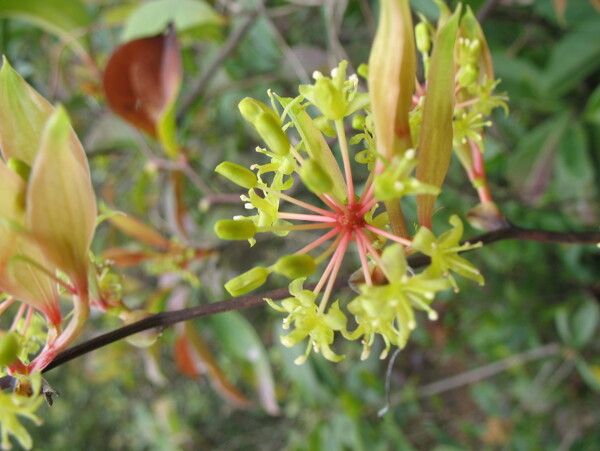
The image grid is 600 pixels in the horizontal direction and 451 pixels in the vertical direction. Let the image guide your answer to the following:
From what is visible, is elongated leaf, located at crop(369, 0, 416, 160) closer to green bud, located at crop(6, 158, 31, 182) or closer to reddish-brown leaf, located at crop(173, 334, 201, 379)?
green bud, located at crop(6, 158, 31, 182)

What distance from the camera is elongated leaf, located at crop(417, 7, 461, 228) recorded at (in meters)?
0.43

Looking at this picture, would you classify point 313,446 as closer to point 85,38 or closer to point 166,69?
point 166,69

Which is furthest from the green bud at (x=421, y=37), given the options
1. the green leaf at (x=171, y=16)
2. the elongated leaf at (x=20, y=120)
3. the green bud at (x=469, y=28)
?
the green leaf at (x=171, y=16)

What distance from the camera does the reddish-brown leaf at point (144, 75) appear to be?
3.61 feet

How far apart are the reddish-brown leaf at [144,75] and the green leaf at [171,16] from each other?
0.13 meters

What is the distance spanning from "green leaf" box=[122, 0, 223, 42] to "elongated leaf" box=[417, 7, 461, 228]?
0.89 m

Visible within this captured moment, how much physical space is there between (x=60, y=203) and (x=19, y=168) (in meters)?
0.05

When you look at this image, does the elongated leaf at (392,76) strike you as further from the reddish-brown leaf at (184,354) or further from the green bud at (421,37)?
the reddish-brown leaf at (184,354)

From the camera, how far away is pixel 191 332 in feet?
5.16

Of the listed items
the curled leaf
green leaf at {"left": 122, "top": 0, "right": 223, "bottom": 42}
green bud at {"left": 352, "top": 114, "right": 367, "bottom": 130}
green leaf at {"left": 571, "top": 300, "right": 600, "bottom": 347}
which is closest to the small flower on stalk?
green bud at {"left": 352, "top": 114, "right": 367, "bottom": 130}

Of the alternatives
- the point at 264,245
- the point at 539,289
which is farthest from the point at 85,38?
the point at 539,289

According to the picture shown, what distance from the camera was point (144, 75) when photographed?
114 centimetres

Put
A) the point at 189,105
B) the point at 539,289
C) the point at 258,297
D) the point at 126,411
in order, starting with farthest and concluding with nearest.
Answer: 1. the point at 126,411
2. the point at 539,289
3. the point at 189,105
4. the point at 258,297

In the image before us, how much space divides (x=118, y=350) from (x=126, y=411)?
0.88 m
